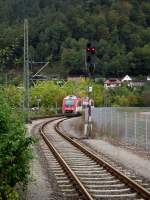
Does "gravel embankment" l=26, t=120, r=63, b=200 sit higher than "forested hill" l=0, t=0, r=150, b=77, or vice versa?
"forested hill" l=0, t=0, r=150, b=77

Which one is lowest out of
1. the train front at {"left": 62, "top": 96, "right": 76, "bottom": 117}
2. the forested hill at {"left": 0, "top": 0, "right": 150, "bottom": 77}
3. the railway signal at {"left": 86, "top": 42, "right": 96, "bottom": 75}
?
the train front at {"left": 62, "top": 96, "right": 76, "bottom": 117}

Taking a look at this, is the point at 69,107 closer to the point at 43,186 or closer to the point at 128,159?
the point at 128,159

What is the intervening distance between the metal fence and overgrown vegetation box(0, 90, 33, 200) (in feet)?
56.9

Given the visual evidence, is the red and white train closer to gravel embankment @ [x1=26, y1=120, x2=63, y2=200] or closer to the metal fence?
the metal fence

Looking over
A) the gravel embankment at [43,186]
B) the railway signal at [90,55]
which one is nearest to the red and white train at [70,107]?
the railway signal at [90,55]

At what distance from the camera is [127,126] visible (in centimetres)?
3466

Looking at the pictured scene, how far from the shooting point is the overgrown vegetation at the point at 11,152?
438 inches

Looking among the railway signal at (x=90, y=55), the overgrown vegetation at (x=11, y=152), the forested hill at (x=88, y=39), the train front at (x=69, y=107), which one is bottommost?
the train front at (x=69, y=107)

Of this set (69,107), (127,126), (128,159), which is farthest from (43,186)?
(69,107)

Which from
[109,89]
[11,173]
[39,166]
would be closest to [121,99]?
[109,89]

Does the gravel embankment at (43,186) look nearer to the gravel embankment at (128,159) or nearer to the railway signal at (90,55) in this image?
the gravel embankment at (128,159)

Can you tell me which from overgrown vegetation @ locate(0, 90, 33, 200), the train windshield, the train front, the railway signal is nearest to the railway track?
overgrown vegetation @ locate(0, 90, 33, 200)

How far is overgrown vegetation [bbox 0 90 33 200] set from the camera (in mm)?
11117

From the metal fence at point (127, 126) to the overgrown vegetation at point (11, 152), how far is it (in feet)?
56.9
